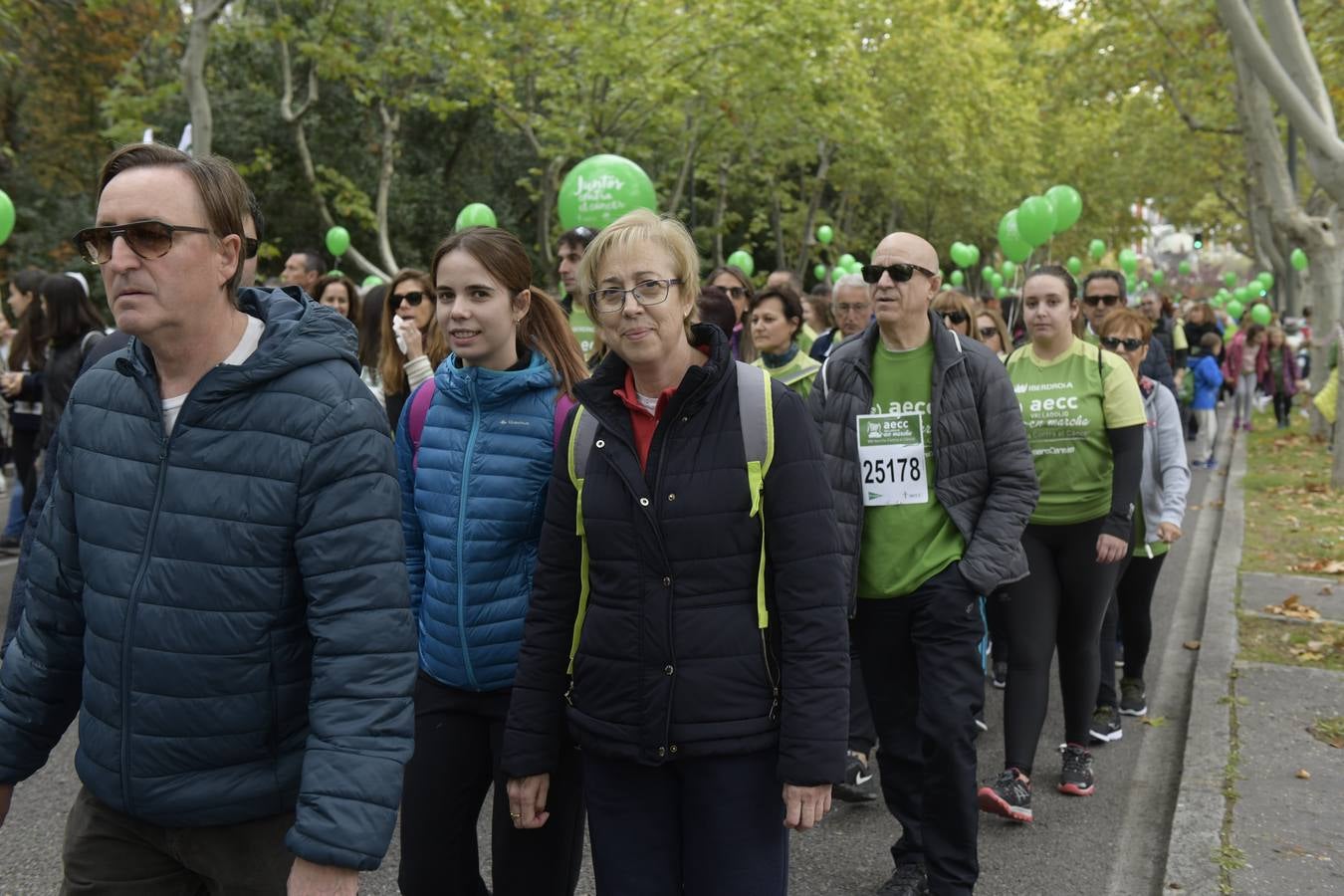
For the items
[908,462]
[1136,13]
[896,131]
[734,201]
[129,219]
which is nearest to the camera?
[129,219]

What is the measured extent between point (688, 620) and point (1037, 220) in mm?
10418

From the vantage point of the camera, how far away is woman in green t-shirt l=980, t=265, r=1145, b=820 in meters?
4.84

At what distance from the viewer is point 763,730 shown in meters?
2.53

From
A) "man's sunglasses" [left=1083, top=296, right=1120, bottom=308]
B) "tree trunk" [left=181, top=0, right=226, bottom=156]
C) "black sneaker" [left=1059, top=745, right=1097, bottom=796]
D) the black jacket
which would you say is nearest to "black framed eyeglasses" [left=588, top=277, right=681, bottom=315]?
the black jacket

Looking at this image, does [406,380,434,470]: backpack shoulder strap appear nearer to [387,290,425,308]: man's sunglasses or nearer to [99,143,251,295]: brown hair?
[99,143,251,295]: brown hair

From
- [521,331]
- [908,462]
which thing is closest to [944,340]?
[908,462]

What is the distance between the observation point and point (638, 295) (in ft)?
8.44

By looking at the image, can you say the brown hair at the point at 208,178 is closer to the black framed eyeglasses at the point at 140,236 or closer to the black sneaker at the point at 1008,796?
Result: the black framed eyeglasses at the point at 140,236

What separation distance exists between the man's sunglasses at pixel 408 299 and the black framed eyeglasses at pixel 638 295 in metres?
2.91

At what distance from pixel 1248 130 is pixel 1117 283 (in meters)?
14.1

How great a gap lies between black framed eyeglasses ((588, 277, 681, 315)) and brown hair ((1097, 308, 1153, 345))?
4.13m

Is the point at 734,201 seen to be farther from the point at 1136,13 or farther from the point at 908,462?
the point at 908,462

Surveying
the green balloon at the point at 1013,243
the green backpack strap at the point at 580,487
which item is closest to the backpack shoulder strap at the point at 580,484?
the green backpack strap at the point at 580,487

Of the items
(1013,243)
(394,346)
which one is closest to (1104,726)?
(394,346)
